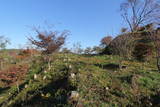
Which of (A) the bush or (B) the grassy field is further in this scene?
(A) the bush

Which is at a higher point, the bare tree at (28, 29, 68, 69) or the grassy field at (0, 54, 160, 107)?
the bare tree at (28, 29, 68, 69)

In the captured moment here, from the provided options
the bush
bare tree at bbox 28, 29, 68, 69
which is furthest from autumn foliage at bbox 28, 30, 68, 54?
the bush

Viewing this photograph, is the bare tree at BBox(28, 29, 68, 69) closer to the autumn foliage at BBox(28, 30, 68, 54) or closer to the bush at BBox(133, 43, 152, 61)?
the autumn foliage at BBox(28, 30, 68, 54)

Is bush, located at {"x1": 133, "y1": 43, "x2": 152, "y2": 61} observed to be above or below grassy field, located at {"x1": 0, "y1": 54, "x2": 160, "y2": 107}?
above

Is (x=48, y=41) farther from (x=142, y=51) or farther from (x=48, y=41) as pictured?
(x=142, y=51)

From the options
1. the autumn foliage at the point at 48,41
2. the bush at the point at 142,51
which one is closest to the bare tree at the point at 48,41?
the autumn foliage at the point at 48,41

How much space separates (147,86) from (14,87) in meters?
6.74

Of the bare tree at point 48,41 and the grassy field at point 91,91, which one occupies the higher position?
the bare tree at point 48,41

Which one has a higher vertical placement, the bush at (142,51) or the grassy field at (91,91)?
the bush at (142,51)

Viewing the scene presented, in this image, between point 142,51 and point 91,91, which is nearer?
point 91,91

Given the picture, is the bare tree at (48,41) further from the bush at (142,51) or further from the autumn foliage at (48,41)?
the bush at (142,51)

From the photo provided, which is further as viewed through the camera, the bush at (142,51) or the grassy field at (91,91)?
the bush at (142,51)

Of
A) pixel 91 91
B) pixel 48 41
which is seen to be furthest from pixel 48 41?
pixel 91 91

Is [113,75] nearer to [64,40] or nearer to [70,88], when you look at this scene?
[70,88]
